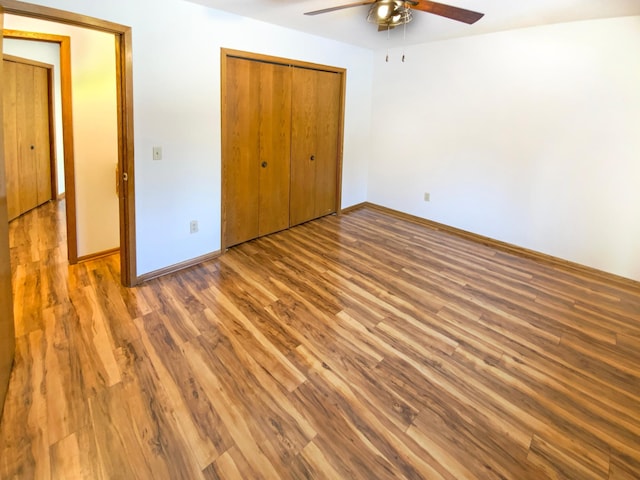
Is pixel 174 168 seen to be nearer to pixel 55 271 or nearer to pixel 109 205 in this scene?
pixel 109 205

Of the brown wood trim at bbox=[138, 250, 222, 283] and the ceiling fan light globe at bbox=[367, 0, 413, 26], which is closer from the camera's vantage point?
the ceiling fan light globe at bbox=[367, 0, 413, 26]

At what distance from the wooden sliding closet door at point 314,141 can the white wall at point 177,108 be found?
0.55m

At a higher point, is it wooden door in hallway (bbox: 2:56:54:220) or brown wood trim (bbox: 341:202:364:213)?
wooden door in hallway (bbox: 2:56:54:220)

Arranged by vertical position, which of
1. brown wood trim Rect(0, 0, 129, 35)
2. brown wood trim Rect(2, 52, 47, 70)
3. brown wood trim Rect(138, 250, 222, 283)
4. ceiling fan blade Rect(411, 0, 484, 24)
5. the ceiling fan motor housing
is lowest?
brown wood trim Rect(138, 250, 222, 283)

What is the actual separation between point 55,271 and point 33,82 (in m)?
3.18

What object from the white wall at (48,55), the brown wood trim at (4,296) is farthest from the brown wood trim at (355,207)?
the brown wood trim at (4,296)

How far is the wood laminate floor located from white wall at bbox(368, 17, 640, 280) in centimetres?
64

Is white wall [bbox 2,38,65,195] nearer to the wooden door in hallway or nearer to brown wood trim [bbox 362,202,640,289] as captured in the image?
the wooden door in hallway

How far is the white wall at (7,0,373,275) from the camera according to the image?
2.69 meters

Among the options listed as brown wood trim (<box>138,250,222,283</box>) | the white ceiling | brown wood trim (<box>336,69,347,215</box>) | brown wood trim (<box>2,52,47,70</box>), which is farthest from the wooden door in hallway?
brown wood trim (<box>336,69,347,215</box>)

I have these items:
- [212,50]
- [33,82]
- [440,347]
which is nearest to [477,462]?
[440,347]

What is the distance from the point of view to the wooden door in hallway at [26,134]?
14.1 feet

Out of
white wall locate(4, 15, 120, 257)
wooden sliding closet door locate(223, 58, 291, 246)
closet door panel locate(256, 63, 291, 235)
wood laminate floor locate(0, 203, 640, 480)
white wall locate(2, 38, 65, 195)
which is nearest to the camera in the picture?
wood laminate floor locate(0, 203, 640, 480)

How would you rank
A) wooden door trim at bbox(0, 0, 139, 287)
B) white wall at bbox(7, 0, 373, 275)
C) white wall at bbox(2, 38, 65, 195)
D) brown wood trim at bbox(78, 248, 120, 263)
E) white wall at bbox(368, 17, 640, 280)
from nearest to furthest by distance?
wooden door trim at bbox(0, 0, 139, 287)
white wall at bbox(7, 0, 373, 275)
white wall at bbox(368, 17, 640, 280)
brown wood trim at bbox(78, 248, 120, 263)
white wall at bbox(2, 38, 65, 195)
